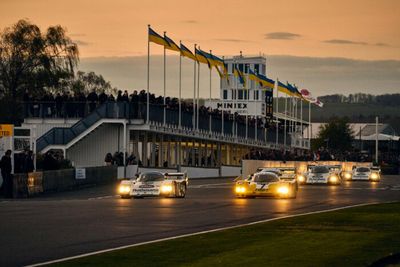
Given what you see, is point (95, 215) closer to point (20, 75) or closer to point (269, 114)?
point (20, 75)

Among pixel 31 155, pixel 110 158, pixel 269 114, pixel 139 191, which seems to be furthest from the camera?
pixel 269 114

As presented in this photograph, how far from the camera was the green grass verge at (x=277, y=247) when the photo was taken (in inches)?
766

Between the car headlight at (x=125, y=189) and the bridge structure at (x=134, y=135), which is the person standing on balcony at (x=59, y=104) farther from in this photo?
the car headlight at (x=125, y=189)

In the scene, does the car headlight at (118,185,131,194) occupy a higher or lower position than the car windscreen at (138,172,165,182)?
lower

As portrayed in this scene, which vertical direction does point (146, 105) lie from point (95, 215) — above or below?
above

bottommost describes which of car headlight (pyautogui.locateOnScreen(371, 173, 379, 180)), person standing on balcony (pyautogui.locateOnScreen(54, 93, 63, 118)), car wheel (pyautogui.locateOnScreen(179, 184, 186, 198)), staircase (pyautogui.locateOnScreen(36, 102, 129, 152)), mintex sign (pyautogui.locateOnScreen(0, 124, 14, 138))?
car wheel (pyautogui.locateOnScreen(179, 184, 186, 198))

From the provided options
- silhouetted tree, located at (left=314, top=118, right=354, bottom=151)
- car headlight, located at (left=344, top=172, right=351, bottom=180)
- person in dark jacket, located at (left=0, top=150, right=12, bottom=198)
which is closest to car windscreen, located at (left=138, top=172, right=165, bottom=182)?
person in dark jacket, located at (left=0, top=150, right=12, bottom=198)

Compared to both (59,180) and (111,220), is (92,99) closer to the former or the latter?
(59,180)

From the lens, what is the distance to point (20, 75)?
88.2 m

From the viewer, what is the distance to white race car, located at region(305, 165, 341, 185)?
6919cm

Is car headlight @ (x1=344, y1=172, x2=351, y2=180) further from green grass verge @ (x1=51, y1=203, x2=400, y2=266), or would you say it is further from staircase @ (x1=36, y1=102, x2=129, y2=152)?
green grass verge @ (x1=51, y1=203, x2=400, y2=266)

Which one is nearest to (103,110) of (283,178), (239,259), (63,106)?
(63,106)

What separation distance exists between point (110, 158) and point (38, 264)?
48209mm

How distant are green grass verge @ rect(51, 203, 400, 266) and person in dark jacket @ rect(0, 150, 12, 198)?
59.4ft
